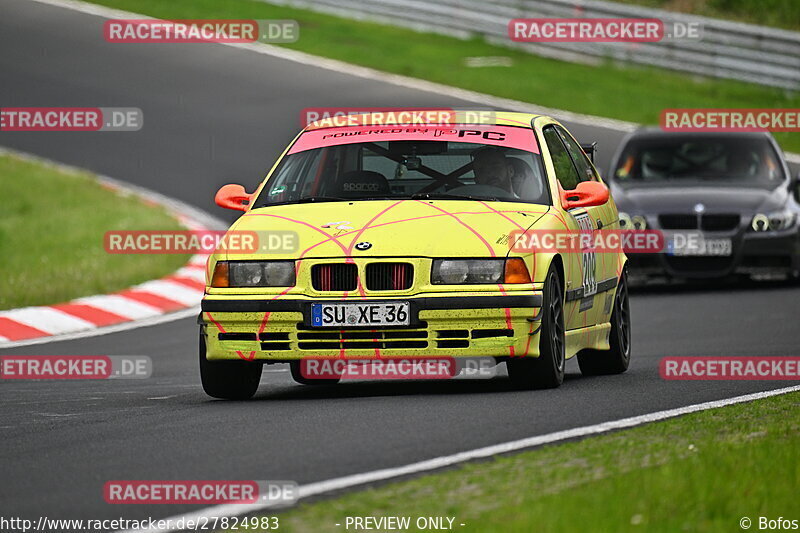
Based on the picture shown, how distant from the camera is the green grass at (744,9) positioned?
3594cm

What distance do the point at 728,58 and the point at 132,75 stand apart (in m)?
10.4

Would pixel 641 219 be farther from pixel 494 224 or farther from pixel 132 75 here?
pixel 132 75

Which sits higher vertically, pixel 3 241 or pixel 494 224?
pixel 494 224

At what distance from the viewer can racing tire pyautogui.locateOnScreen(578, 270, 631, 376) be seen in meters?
11.1

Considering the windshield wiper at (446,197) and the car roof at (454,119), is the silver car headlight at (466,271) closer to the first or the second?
the windshield wiper at (446,197)

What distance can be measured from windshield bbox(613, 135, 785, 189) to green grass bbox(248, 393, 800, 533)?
10569 millimetres

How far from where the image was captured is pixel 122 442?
779cm

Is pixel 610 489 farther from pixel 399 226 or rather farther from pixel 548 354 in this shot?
pixel 399 226

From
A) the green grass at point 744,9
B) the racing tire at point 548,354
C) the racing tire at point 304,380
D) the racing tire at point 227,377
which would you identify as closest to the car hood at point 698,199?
the racing tire at point 304,380

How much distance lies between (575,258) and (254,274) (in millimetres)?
1883

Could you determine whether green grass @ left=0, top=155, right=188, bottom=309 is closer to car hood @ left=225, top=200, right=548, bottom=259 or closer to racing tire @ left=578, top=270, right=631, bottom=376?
racing tire @ left=578, top=270, right=631, bottom=376

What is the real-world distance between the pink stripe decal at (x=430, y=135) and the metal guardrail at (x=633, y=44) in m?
20.7

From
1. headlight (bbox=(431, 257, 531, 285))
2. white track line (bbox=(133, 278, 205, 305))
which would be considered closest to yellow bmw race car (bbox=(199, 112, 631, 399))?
headlight (bbox=(431, 257, 531, 285))

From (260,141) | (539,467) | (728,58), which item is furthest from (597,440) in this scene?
(728,58)
